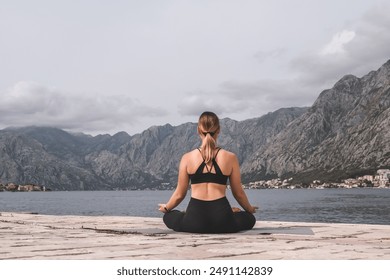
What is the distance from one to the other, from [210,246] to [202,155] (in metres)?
2.57

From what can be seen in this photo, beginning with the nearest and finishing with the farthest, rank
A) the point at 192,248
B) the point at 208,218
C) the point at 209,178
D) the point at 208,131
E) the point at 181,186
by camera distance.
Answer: the point at 192,248
the point at 208,131
the point at 209,178
the point at 208,218
the point at 181,186

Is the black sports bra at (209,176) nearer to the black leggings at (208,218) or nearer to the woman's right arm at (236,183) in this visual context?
the woman's right arm at (236,183)

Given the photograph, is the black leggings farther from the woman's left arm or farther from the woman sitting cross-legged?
the woman's left arm

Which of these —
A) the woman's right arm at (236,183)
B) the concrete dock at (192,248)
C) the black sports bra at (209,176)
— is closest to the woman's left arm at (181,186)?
the black sports bra at (209,176)

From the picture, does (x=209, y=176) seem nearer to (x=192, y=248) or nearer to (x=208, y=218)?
(x=208, y=218)

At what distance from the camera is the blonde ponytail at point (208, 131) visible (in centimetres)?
984

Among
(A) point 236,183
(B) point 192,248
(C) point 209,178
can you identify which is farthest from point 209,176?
(B) point 192,248

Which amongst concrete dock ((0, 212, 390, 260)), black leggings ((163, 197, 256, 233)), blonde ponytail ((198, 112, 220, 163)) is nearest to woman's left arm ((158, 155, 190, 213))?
black leggings ((163, 197, 256, 233))

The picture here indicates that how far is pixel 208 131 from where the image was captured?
991 centimetres

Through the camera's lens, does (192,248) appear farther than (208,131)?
No
